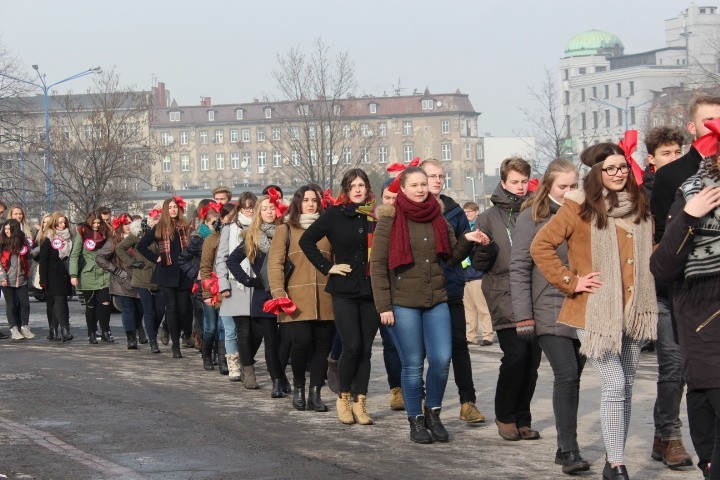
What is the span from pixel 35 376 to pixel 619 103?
161m

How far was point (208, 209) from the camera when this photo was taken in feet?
48.9

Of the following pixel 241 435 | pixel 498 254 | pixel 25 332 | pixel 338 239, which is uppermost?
pixel 338 239

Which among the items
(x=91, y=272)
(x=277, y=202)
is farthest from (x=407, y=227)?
(x=91, y=272)

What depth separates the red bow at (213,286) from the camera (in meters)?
13.7

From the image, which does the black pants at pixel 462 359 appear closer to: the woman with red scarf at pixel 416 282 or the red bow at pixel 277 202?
the woman with red scarf at pixel 416 282

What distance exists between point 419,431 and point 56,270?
11016 mm

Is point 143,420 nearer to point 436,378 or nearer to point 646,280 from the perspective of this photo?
point 436,378

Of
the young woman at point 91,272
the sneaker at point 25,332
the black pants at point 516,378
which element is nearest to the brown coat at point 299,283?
the black pants at point 516,378

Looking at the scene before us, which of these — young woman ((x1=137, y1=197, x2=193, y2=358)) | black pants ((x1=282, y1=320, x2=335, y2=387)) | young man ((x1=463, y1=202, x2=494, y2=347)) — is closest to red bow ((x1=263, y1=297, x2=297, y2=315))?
black pants ((x1=282, y1=320, x2=335, y2=387))

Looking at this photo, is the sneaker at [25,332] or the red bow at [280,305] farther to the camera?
the sneaker at [25,332]

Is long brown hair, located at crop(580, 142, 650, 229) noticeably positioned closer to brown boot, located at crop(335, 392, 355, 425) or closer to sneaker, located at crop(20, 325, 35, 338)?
brown boot, located at crop(335, 392, 355, 425)

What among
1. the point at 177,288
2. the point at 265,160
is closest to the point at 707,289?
the point at 177,288

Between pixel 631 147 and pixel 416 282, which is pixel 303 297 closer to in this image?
pixel 416 282

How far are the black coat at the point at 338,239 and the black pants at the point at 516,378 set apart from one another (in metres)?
A: 1.36
